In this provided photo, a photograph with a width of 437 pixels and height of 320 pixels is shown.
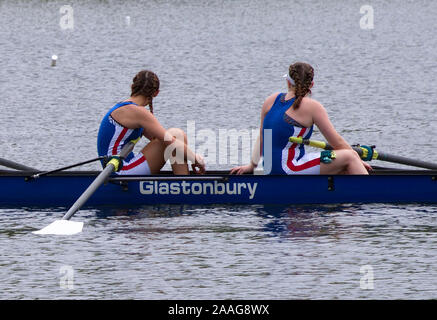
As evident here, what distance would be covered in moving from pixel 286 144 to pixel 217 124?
12.4m

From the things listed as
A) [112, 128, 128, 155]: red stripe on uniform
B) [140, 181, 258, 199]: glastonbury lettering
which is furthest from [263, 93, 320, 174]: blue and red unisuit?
[112, 128, 128, 155]: red stripe on uniform

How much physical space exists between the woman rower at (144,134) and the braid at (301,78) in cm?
165

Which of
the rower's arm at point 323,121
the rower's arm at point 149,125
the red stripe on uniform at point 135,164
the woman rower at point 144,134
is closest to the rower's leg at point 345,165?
the rower's arm at point 323,121

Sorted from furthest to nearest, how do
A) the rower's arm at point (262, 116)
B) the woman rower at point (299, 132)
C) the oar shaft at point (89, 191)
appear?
1. the rower's arm at point (262, 116)
2. the woman rower at point (299, 132)
3. the oar shaft at point (89, 191)

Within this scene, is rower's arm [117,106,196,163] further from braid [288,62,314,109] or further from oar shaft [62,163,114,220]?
braid [288,62,314,109]

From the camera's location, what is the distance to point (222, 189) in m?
15.7

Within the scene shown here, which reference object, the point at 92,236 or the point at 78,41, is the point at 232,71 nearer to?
Result: the point at 78,41

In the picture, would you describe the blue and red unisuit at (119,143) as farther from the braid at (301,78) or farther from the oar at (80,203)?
the braid at (301,78)

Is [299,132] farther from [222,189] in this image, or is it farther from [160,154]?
[160,154]

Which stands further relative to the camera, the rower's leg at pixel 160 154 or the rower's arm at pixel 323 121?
the rower's leg at pixel 160 154

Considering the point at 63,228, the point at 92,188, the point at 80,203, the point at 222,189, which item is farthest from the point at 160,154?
the point at 63,228

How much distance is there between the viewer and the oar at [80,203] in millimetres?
14367

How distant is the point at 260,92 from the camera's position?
34.1 meters

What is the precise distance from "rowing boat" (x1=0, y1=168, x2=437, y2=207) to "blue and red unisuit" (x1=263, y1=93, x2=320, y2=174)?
146mm
